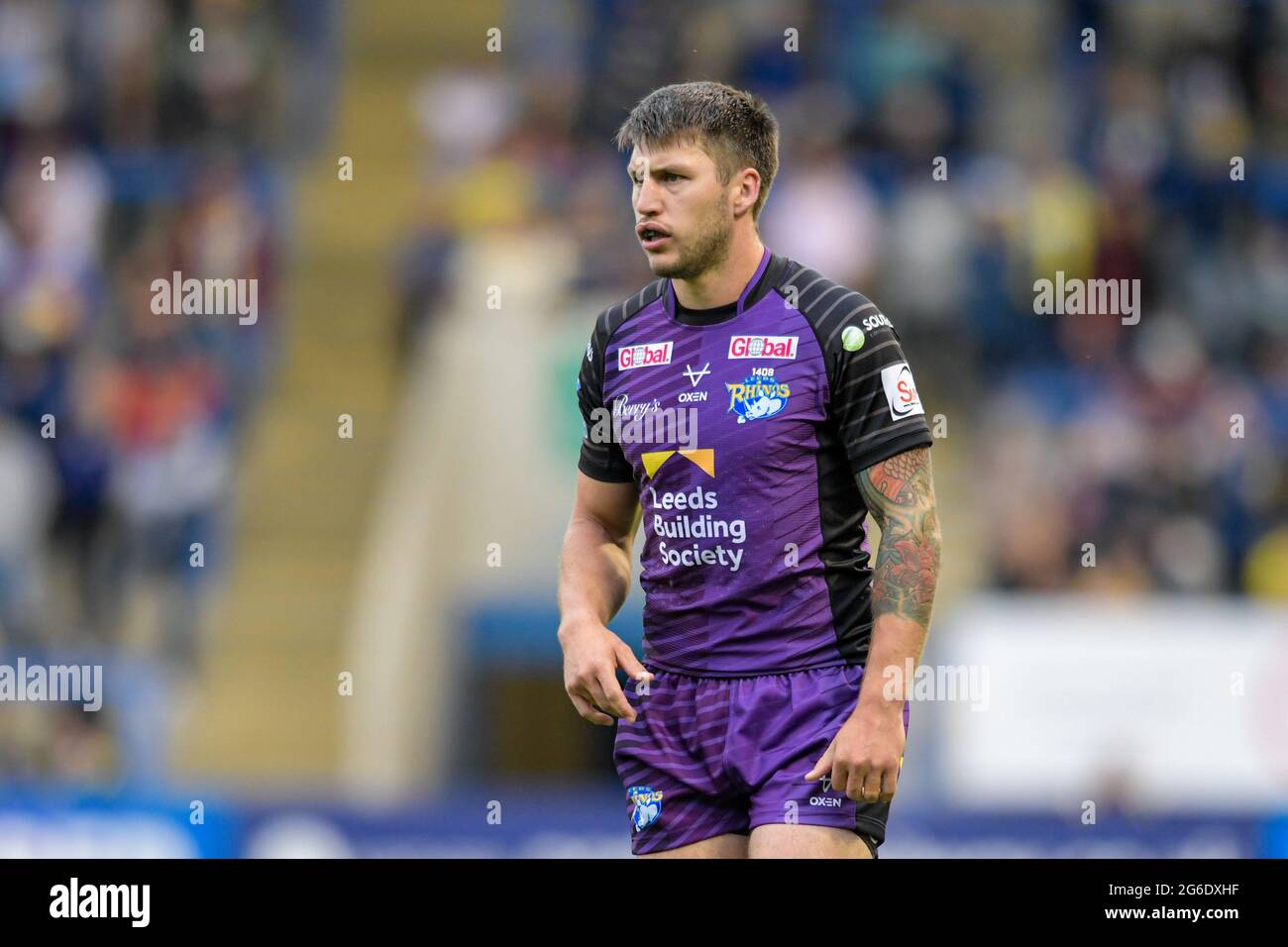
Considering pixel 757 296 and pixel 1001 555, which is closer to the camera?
pixel 757 296

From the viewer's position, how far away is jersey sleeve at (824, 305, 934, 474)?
498 centimetres

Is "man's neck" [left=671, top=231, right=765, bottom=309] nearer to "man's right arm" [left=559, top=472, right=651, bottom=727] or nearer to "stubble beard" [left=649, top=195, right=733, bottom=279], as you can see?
"stubble beard" [left=649, top=195, right=733, bottom=279]

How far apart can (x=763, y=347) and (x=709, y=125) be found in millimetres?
578

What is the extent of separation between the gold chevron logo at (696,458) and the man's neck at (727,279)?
1.33 feet

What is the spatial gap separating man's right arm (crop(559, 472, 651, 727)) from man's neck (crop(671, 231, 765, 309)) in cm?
56

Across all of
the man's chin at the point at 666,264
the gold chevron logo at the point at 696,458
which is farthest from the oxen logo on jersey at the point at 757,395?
the man's chin at the point at 666,264

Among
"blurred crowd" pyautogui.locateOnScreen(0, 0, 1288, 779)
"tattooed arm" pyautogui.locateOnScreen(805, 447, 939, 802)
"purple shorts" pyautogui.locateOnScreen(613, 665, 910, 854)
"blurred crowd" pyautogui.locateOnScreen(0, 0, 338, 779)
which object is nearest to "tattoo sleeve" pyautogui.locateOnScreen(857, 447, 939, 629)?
"tattooed arm" pyautogui.locateOnScreen(805, 447, 939, 802)

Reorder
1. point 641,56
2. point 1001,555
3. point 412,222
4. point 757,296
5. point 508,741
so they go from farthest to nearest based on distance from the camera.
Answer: point 412,222, point 641,56, point 508,741, point 1001,555, point 757,296

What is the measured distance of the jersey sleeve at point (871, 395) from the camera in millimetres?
4984
